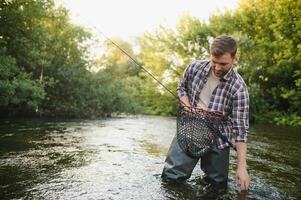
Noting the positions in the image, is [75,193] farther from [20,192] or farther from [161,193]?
[161,193]

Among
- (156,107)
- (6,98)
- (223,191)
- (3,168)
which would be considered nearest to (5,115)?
(6,98)

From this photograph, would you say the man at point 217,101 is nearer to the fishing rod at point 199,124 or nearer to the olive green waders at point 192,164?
the olive green waders at point 192,164

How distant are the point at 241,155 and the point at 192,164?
0.67 m

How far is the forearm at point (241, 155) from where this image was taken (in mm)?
3477

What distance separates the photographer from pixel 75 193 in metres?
3.61

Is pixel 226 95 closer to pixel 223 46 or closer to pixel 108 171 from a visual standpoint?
pixel 223 46

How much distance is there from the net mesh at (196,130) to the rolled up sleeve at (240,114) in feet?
0.70

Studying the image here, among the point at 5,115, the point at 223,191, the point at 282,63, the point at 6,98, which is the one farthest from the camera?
the point at 282,63

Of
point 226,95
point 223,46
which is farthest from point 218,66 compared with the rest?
point 226,95

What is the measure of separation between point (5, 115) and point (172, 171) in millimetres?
10439

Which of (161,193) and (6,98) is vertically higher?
(6,98)

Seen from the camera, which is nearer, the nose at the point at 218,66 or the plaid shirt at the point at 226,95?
the nose at the point at 218,66

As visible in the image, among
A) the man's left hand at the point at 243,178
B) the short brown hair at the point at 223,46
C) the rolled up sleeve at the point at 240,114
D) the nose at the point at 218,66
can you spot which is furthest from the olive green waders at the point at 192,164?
the short brown hair at the point at 223,46

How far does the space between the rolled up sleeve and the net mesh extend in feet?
0.70
